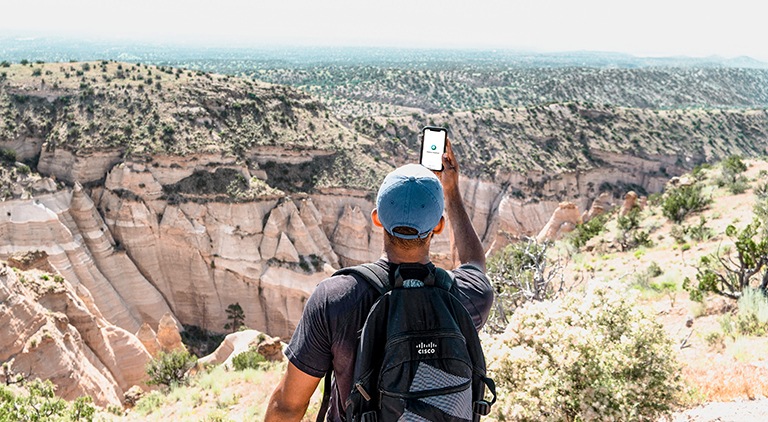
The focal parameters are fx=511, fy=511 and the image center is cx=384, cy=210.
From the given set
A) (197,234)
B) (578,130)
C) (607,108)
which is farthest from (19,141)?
(607,108)

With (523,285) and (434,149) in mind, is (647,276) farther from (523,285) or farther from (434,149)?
(434,149)

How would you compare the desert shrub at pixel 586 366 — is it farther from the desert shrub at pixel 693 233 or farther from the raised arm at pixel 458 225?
the desert shrub at pixel 693 233

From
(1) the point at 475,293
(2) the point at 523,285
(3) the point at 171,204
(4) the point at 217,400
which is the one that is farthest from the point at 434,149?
(3) the point at 171,204

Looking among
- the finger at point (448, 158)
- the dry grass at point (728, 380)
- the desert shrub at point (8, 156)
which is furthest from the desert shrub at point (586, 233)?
the desert shrub at point (8, 156)

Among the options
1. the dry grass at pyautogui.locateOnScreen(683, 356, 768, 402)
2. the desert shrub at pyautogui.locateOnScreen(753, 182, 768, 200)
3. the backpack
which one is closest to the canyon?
the desert shrub at pyautogui.locateOnScreen(753, 182, 768, 200)

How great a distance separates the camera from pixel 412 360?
2.16m

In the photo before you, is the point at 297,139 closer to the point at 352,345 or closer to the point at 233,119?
the point at 233,119

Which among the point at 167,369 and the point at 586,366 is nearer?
the point at 586,366

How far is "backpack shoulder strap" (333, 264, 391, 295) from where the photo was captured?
2.28m

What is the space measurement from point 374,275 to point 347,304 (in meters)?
0.18

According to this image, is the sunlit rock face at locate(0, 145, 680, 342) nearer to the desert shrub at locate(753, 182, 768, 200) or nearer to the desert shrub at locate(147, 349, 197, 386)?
the desert shrub at locate(753, 182, 768, 200)

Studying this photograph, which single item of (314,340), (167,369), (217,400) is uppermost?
(314,340)

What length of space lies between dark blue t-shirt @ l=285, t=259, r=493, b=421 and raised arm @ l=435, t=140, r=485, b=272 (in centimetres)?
68

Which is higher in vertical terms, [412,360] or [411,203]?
[411,203]
